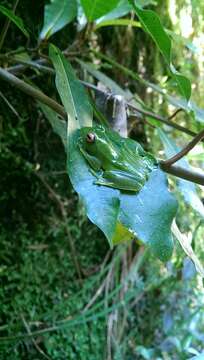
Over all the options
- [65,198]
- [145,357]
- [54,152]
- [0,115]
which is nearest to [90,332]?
[145,357]

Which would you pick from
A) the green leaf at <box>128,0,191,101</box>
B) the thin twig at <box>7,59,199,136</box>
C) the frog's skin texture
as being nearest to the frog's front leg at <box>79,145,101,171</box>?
the frog's skin texture

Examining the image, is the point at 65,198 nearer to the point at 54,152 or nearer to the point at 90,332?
the point at 54,152

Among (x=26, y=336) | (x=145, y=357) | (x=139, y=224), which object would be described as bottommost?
(x=145, y=357)

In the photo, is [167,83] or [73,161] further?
[167,83]

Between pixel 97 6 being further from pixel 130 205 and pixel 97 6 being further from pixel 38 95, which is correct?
pixel 130 205

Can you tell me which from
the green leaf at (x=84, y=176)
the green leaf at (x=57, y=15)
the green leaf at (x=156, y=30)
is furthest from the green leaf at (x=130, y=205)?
the green leaf at (x=57, y=15)

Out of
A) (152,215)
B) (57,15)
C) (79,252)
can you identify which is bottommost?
(79,252)

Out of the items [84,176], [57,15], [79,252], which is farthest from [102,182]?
[79,252]
